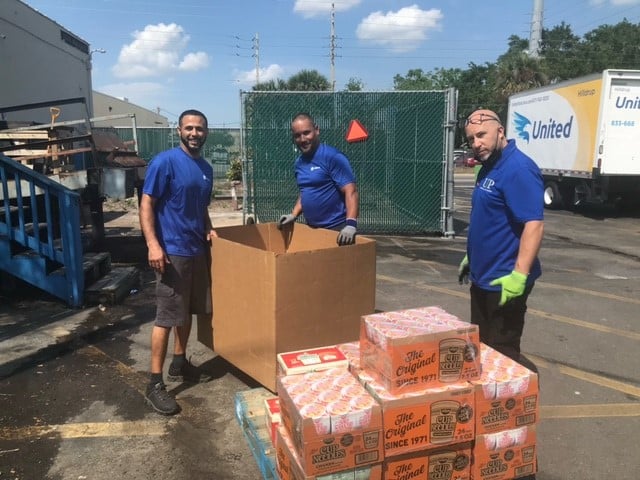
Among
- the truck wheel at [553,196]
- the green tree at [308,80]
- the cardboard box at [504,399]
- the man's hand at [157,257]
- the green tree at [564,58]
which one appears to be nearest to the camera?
the cardboard box at [504,399]

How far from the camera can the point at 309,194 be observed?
4125 mm

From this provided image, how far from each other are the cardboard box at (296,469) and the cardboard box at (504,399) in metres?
0.53

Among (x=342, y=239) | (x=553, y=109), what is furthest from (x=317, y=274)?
(x=553, y=109)

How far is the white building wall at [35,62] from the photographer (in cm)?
1459

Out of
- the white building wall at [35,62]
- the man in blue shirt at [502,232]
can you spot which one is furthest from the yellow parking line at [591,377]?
the white building wall at [35,62]

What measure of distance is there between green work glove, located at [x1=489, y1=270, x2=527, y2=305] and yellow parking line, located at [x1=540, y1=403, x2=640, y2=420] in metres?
1.29

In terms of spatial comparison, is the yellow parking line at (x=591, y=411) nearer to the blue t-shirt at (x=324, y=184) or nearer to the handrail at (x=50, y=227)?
the blue t-shirt at (x=324, y=184)

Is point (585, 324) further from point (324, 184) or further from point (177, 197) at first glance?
point (177, 197)

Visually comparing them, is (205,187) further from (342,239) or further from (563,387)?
(563,387)

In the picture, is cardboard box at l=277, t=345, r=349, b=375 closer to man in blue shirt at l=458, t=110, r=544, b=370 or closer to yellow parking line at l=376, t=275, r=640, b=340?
man in blue shirt at l=458, t=110, r=544, b=370

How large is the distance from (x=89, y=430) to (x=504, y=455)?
8.18 ft

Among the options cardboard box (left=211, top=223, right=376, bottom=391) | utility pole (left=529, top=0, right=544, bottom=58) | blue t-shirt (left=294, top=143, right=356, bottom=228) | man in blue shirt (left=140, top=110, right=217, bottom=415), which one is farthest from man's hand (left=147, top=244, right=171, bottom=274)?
utility pole (left=529, top=0, right=544, bottom=58)

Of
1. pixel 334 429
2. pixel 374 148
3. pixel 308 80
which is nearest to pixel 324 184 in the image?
pixel 334 429

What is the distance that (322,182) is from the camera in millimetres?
4066
